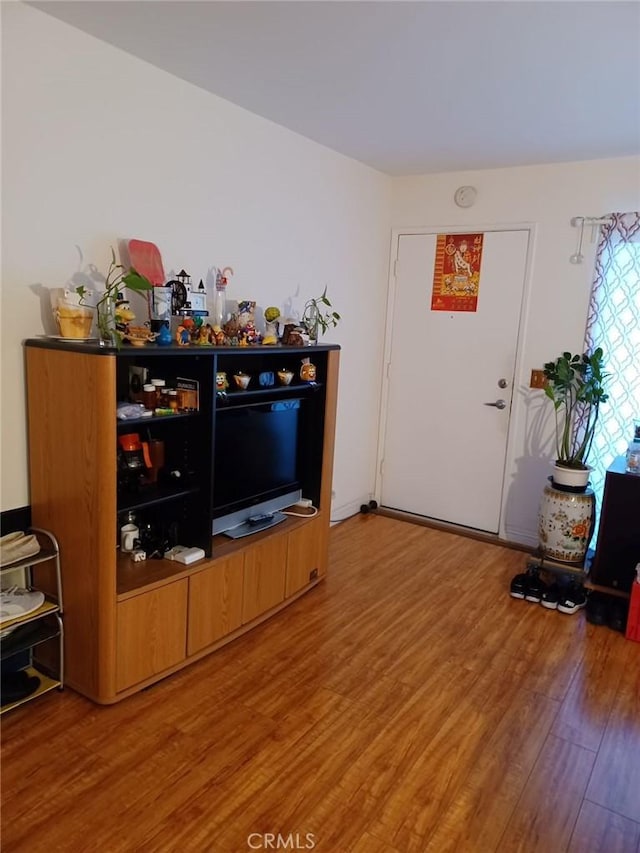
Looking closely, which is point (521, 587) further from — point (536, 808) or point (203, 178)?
point (203, 178)

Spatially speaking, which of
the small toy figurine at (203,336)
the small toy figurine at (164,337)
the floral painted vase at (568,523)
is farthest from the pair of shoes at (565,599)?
the small toy figurine at (164,337)

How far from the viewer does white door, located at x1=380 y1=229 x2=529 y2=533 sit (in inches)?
156

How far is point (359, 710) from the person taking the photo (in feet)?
7.57

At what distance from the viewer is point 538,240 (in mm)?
3775

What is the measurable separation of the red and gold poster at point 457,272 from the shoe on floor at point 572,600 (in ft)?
6.25

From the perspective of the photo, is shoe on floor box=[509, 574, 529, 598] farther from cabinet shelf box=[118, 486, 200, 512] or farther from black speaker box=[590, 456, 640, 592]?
cabinet shelf box=[118, 486, 200, 512]

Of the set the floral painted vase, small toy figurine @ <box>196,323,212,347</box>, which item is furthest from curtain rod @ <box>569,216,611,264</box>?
small toy figurine @ <box>196,323,212,347</box>

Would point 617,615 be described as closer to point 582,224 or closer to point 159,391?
point 582,224

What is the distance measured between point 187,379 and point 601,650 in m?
2.29

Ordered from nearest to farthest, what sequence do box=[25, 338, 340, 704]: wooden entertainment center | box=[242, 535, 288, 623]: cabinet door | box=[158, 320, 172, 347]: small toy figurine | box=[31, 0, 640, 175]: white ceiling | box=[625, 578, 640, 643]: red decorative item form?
1. box=[31, 0, 640, 175]: white ceiling
2. box=[25, 338, 340, 704]: wooden entertainment center
3. box=[158, 320, 172, 347]: small toy figurine
4. box=[242, 535, 288, 623]: cabinet door
5. box=[625, 578, 640, 643]: red decorative item

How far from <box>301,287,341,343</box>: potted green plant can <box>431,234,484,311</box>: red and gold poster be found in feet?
2.79

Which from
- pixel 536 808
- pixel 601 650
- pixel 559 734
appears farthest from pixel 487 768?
pixel 601 650

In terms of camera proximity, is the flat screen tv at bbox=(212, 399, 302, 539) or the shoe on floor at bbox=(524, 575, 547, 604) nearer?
the flat screen tv at bbox=(212, 399, 302, 539)

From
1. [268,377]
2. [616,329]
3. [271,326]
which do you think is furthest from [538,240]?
[268,377]
